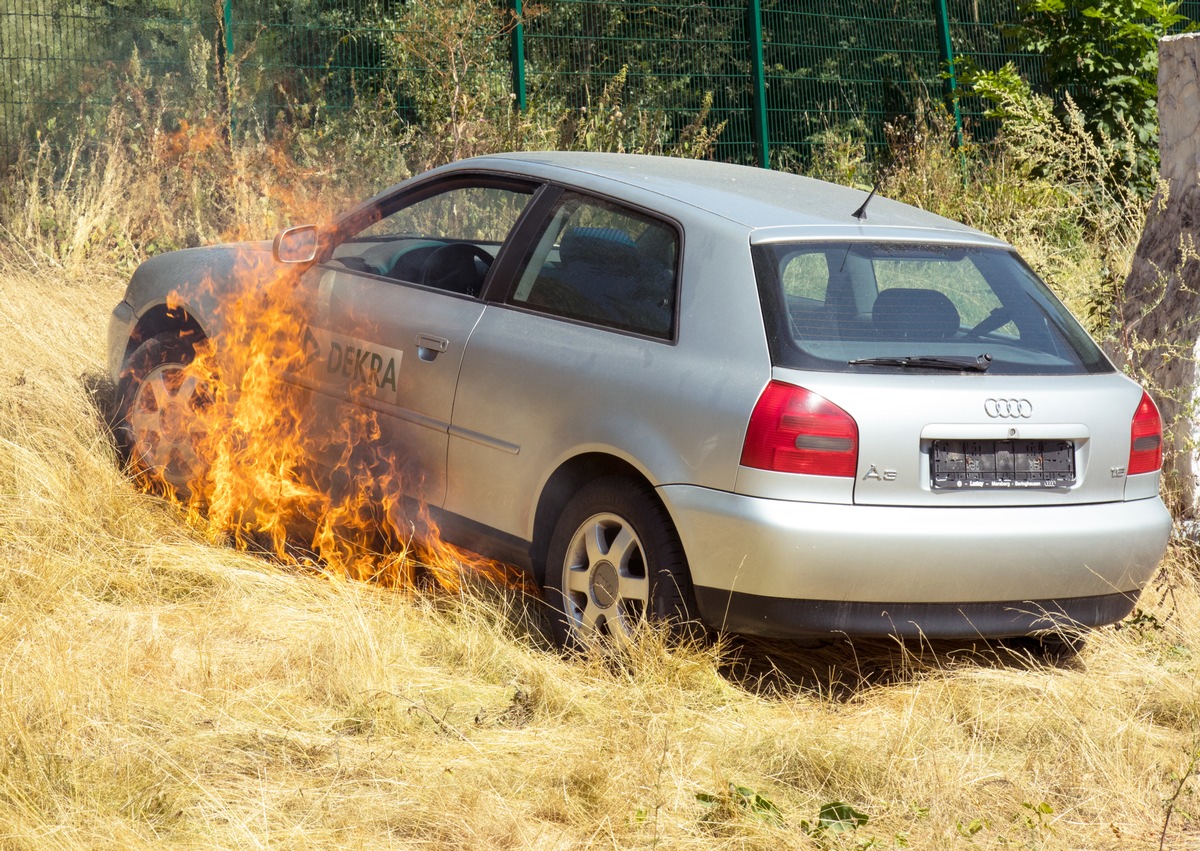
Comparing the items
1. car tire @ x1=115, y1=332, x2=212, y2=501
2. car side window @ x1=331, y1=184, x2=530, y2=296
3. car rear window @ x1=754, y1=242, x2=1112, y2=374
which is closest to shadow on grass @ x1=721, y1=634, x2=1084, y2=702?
car rear window @ x1=754, y1=242, x2=1112, y2=374

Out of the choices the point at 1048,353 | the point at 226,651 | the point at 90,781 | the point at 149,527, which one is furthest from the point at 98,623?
the point at 1048,353

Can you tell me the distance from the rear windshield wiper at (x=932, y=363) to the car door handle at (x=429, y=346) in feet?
5.33

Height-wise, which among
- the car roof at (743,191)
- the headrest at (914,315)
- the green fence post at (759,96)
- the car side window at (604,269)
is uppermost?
the green fence post at (759,96)

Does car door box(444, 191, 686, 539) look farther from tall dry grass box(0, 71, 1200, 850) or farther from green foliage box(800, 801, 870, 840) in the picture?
green foliage box(800, 801, 870, 840)

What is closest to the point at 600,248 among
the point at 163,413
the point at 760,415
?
the point at 760,415

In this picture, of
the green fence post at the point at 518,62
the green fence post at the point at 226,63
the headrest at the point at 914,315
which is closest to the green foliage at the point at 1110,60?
the green fence post at the point at 518,62

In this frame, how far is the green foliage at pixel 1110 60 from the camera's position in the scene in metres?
11.9

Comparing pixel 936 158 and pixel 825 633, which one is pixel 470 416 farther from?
pixel 936 158

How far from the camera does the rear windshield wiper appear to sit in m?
4.16

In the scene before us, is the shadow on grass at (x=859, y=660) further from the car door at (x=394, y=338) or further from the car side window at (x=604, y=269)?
the car door at (x=394, y=338)

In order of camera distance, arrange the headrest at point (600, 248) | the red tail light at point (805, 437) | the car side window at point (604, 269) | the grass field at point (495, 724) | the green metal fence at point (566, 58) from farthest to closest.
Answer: the green metal fence at point (566, 58)
the headrest at point (600, 248)
the car side window at point (604, 269)
the red tail light at point (805, 437)
the grass field at point (495, 724)

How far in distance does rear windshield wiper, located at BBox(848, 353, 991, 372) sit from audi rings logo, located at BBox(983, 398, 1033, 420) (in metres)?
0.13

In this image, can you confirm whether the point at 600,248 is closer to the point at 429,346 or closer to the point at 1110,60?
the point at 429,346

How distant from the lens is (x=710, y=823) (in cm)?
345
